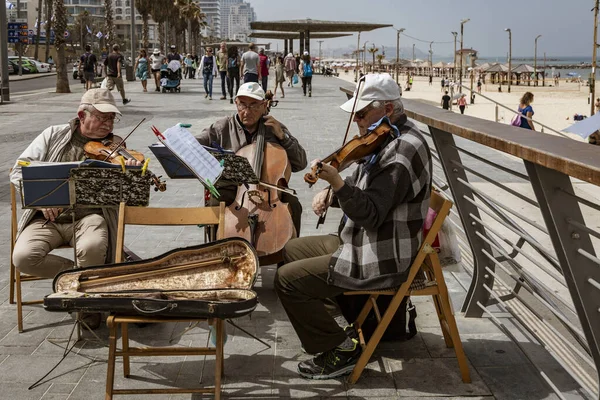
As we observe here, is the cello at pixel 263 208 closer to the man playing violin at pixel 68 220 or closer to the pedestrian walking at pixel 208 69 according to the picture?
the man playing violin at pixel 68 220

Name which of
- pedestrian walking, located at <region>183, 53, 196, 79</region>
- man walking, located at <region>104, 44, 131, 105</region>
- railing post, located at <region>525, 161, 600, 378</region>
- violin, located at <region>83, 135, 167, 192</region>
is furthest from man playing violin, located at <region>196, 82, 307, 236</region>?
pedestrian walking, located at <region>183, 53, 196, 79</region>

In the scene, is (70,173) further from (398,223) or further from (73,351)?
(398,223)

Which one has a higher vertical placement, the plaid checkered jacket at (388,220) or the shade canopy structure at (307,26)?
the shade canopy structure at (307,26)

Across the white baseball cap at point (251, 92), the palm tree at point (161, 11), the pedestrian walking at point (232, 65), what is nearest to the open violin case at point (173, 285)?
the white baseball cap at point (251, 92)

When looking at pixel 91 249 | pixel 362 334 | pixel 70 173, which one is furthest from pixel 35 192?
pixel 362 334

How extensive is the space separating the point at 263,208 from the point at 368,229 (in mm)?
1348

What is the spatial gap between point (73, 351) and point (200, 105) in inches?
657

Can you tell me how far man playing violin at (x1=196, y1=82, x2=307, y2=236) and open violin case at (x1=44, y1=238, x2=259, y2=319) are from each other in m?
1.23

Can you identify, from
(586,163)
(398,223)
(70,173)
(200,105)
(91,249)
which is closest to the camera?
(586,163)

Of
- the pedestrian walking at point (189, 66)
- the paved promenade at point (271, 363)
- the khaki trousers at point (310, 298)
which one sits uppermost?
the pedestrian walking at point (189, 66)

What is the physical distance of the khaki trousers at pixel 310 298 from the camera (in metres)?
3.59

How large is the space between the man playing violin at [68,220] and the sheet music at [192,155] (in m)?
0.89

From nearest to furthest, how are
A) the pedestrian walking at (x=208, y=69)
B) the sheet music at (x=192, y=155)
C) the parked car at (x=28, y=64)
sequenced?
1. the sheet music at (x=192, y=155)
2. the pedestrian walking at (x=208, y=69)
3. the parked car at (x=28, y=64)

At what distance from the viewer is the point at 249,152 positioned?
4824 mm
